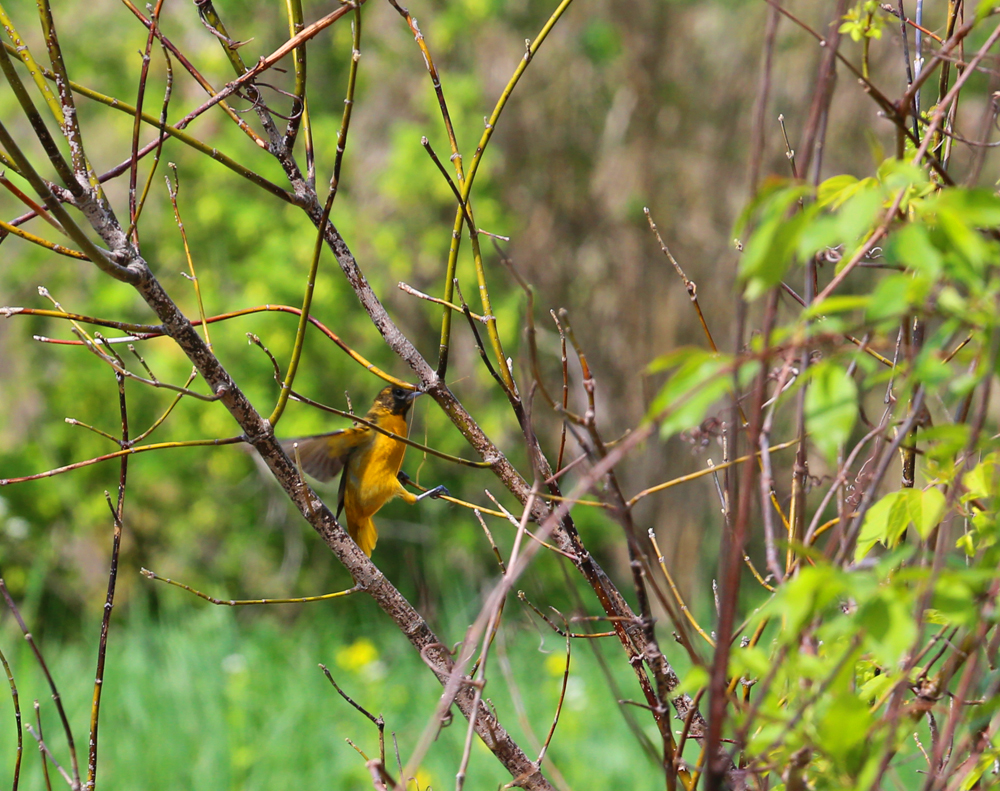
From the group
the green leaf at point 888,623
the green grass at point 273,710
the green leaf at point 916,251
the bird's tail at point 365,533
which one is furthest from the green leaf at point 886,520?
the bird's tail at point 365,533

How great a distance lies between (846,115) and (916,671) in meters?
6.97

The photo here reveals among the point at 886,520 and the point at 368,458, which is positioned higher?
the point at 368,458

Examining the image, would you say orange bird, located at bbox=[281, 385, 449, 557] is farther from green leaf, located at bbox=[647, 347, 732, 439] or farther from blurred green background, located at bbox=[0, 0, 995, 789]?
green leaf, located at bbox=[647, 347, 732, 439]

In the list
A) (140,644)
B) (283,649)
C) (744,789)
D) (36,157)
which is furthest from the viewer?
(36,157)

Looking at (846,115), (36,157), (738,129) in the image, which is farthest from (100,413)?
(846,115)

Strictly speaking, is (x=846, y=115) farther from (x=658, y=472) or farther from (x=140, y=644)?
(x=140, y=644)

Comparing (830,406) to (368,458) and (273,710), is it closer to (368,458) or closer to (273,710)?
(368,458)

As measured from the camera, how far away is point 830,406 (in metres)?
0.75

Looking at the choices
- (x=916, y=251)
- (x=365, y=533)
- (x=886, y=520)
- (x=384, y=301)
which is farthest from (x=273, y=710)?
(x=916, y=251)

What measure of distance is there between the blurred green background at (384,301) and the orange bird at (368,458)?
160cm

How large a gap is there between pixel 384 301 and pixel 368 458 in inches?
137

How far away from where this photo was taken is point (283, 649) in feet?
18.5

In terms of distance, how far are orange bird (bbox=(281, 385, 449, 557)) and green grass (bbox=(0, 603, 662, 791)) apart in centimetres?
A: 70

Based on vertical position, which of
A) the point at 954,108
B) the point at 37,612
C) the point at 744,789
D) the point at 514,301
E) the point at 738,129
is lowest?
the point at 744,789
